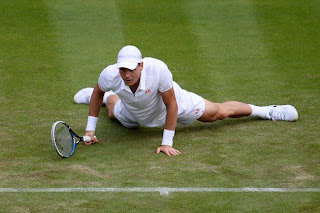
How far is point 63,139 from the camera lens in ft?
28.2

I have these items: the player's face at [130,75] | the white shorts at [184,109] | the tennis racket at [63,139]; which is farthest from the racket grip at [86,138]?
the player's face at [130,75]

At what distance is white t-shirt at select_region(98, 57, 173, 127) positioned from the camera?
8797mm

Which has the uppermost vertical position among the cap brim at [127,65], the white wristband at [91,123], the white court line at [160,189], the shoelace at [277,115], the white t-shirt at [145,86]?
the cap brim at [127,65]

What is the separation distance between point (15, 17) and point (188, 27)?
3.23 meters

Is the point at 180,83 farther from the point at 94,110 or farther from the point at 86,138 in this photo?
the point at 86,138

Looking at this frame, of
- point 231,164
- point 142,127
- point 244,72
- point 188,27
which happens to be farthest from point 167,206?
point 188,27

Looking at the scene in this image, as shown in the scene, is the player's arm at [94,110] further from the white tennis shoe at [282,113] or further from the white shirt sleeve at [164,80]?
the white tennis shoe at [282,113]

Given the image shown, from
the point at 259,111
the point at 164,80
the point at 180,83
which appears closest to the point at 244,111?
the point at 259,111

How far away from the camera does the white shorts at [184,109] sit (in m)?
9.42

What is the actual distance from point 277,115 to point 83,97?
8.63 feet

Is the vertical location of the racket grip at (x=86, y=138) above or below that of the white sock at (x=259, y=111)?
below

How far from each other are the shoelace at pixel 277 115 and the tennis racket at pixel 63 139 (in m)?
2.65

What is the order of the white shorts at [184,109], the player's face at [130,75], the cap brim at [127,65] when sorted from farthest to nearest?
the white shorts at [184,109] → the player's face at [130,75] → the cap brim at [127,65]

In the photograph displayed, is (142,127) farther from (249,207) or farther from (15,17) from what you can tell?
(15,17)
